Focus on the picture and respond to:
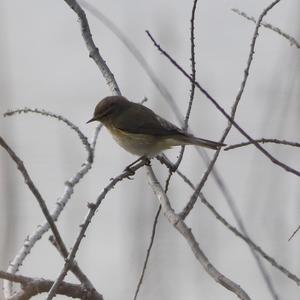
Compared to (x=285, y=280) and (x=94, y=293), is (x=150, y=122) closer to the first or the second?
(x=285, y=280)

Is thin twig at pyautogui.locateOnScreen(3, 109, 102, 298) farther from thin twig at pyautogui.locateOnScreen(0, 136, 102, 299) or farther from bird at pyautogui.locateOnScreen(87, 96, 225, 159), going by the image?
bird at pyautogui.locateOnScreen(87, 96, 225, 159)

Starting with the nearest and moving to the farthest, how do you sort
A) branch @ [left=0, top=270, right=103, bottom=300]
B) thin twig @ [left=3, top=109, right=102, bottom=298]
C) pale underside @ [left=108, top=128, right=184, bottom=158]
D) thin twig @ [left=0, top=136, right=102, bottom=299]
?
thin twig @ [left=0, top=136, right=102, bottom=299], branch @ [left=0, top=270, right=103, bottom=300], thin twig @ [left=3, top=109, right=102, bottom=298], pale underside @ [left=108, top=128, right=184, bottom=158]

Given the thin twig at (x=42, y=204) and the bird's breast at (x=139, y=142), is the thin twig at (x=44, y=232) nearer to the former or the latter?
the thin twig at (x=42, y=204)

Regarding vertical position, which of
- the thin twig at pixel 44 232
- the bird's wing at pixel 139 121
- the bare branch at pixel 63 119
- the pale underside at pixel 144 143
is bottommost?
the thin twig at pixel 44 232

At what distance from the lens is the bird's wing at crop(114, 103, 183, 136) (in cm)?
366

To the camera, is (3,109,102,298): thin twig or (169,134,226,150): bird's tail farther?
(169,134,226,150): bird's tail

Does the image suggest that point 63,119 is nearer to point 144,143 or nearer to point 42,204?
point 42,204

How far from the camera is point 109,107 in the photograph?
361cm

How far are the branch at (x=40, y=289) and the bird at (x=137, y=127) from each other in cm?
126

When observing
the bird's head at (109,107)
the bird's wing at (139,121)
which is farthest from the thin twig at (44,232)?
the bird's wing at (139,121)

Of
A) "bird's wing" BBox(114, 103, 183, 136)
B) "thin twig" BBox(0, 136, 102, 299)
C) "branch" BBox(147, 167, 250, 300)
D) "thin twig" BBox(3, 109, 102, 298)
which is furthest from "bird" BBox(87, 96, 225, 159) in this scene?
"thin twig" BBox(0, 136, 102, 299)

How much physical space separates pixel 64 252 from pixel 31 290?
295 millimetres

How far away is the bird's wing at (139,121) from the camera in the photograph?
12.0 ft

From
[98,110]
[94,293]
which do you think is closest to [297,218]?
[94,293]
